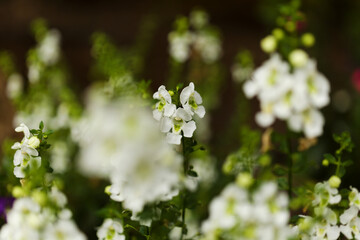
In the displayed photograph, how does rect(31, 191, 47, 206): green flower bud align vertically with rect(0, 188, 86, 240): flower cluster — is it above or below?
above

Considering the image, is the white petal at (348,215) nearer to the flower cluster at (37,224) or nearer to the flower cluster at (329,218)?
the flower cluster at (329,218)

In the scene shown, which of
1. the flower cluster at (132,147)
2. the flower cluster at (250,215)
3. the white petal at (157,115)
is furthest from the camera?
the white petal at (157,115)

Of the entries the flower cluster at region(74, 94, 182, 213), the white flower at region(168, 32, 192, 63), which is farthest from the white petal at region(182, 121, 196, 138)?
the white flower at region(168, 32, 192, 63)

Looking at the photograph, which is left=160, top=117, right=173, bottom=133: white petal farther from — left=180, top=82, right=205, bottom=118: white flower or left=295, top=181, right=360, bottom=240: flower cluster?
left=295, top=181, right=360, bottom=240: flower cluster

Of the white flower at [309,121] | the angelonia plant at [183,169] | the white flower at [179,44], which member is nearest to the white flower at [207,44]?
the white flower at [179,44]

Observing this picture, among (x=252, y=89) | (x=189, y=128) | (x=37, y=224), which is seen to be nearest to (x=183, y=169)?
(x=189, y=128)

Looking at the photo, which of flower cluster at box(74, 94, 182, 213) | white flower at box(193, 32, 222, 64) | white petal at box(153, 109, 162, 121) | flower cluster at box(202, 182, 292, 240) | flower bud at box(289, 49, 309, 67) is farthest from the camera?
white flower at box(193, 32, 222, 64)

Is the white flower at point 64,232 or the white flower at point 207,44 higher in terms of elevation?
the white flower at point 207,44
